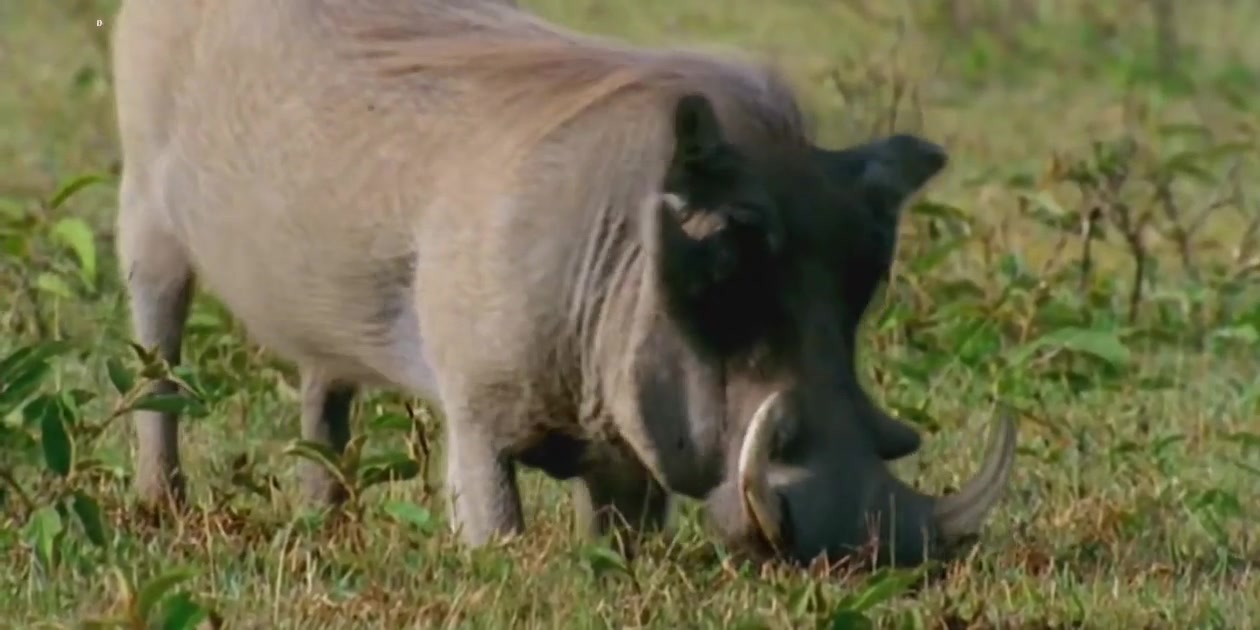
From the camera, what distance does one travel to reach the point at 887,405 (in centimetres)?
571

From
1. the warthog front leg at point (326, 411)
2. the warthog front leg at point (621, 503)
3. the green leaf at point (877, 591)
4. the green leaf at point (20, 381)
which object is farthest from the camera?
the warthog front leg at point (326, 411)

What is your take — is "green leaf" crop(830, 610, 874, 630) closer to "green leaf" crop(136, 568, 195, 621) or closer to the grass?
the grass

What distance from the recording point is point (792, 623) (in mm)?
3949

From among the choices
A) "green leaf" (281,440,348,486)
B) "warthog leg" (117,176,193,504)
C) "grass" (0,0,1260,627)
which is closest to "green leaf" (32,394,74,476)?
"grass" (0,0,1260,627)

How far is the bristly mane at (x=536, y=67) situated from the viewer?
4406mm

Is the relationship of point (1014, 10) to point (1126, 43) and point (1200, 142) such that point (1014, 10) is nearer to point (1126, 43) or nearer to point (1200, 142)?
point (1126, 43)

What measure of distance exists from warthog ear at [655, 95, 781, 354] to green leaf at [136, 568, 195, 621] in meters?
0.92

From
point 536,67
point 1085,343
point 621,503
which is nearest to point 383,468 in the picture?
point 621,503

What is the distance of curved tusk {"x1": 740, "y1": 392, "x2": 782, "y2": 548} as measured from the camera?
4035mm

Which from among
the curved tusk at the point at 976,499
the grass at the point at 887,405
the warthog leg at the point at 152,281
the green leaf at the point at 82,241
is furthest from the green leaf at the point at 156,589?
the green leaf at the point at 82,241

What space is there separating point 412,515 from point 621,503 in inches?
13.7

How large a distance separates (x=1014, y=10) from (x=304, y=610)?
8178mm

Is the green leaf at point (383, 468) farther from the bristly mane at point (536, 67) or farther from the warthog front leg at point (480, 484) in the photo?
the bristly mane at point (536, 67)

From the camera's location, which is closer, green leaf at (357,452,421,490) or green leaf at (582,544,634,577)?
green leaf at (582,544,634,577)
